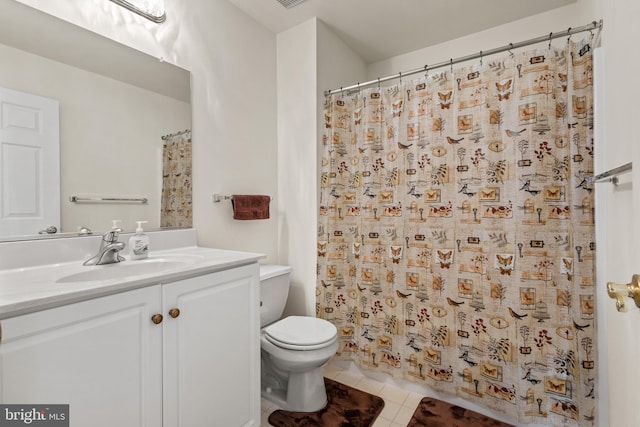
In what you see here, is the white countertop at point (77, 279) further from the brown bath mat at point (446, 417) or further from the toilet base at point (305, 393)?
the brown bath mat at point (446, 417)

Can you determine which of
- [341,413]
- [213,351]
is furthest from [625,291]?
[341,413]

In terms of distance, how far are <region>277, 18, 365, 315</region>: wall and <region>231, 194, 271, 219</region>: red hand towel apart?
0.28m

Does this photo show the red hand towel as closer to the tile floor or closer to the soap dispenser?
the soap dispenser

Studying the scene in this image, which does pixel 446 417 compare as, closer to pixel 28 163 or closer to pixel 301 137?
pixel 301 137

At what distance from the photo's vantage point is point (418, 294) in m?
1.79

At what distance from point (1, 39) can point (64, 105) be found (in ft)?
0.88

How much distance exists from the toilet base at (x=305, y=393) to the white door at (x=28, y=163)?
1.40 m

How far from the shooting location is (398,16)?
2049 millimetres

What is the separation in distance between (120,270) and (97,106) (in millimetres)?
769

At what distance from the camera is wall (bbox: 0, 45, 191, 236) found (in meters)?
1.20

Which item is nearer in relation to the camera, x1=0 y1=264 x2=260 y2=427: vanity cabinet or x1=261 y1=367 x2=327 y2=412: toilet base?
x1=0 y1=264 x2=260 y2=427: vanity cabinet

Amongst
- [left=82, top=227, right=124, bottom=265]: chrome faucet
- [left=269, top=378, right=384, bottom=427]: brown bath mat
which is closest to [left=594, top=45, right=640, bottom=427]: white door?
[left=269, top=378, right=384, bottom=427]: brown bath mat

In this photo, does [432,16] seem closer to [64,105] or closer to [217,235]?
[217,235]

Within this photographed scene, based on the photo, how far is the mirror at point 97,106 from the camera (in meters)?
1.16
